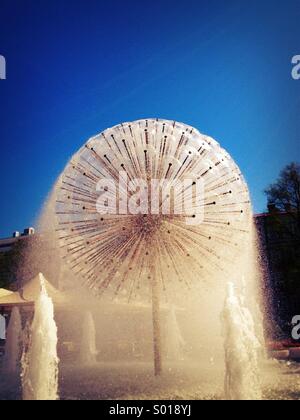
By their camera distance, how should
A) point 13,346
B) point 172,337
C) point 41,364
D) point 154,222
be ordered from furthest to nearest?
point 172,337 < point 13,346 < point 154,222 < point 41,364

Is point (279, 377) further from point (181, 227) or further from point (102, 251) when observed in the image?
point (102, 251)

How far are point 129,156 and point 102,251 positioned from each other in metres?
1.95

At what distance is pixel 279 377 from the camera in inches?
330

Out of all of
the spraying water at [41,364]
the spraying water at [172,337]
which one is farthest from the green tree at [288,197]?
the spraying water at [41,364]

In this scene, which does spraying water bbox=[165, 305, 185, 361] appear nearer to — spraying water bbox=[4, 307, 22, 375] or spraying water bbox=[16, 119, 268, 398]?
spraying water bbox=[4, 307, 22, 375]

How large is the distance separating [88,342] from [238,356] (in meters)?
9.11

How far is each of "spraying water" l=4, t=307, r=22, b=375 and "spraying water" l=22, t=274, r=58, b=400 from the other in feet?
18.2

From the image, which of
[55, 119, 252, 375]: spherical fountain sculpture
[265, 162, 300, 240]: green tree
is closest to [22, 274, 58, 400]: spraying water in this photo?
[55, 119, 252, 375]: spherical fountain sculpture

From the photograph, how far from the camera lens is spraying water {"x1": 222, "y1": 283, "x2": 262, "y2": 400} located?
5980 mm

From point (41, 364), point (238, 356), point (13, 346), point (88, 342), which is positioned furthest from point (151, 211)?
point (13, 346)

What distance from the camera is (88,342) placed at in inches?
551

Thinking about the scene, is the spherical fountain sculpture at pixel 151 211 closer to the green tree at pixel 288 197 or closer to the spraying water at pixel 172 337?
the spraying water at pixel 172 337

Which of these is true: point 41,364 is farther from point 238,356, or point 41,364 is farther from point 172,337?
point 172,337
